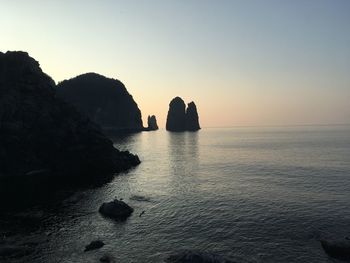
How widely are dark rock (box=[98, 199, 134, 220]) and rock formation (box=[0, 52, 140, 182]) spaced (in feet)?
119

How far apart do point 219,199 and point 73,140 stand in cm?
6266

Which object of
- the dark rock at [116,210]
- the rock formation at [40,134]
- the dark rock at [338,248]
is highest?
the rock formation at [40,134]

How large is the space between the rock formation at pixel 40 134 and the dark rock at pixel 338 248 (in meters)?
71.3

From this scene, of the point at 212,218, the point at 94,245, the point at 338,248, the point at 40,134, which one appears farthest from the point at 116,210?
the point at 40,134

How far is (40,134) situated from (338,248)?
9533cm

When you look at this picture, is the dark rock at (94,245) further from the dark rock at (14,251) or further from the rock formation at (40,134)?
the rock formation at (40,134)

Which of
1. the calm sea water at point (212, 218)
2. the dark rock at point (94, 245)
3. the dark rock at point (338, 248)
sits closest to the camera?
the dark rock at point (338, 248)

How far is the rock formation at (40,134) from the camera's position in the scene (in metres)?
106

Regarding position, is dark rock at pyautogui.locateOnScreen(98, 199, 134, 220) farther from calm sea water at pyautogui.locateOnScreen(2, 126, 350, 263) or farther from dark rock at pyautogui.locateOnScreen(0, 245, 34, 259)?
dark rock at pyautogui.locateOnScreen(0, 245, 34, 259)

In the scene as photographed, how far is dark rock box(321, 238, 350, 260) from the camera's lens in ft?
145

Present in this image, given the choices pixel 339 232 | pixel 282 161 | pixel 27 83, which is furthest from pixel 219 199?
pixel 27 83

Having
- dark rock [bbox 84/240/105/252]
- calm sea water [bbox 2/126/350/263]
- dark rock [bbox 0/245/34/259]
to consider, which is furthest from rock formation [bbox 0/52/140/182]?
dark rock [bbox 84/240/105/252]

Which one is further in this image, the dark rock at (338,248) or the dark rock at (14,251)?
the dark rock at (14,251)

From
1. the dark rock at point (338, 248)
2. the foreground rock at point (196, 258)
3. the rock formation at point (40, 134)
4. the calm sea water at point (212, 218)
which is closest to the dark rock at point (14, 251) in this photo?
the calm sea water at point (212, 218)
